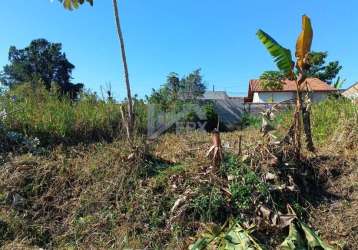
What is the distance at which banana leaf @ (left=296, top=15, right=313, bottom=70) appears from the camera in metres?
6.13


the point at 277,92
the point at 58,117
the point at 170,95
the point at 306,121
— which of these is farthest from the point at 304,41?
the point at 277,92

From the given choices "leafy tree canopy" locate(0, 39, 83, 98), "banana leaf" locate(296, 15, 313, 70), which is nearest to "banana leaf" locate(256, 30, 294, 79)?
"banana leaf" locate(296, 15, 313, 70)

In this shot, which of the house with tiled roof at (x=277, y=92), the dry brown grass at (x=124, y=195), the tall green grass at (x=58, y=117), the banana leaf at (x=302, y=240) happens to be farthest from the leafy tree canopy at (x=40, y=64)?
the banana leaf at (x=302, y=240)

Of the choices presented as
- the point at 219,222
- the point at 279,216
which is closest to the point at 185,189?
the point at 219,222

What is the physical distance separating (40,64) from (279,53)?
32.7 metres

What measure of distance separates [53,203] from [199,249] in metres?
2.41

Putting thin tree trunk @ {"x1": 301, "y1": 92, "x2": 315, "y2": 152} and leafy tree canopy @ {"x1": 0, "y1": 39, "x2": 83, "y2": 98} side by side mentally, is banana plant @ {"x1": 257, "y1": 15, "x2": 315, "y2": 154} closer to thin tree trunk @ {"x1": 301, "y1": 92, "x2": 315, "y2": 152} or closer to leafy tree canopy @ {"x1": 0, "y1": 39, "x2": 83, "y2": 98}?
thin tree trunk @ {"x1": 301, "y1": 92, "x2": 315, "y2": 152}

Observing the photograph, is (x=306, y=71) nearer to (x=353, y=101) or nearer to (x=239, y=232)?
(x=353, y=101)

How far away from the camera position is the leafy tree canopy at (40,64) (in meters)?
34.3

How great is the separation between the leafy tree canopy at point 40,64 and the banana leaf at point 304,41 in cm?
3018

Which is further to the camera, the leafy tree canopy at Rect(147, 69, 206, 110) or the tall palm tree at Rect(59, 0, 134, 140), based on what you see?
the leafy tree canopy at Rect(147, 69, 206, 110)

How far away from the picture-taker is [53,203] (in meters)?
5.32

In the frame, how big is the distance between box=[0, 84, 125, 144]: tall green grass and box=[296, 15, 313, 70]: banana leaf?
12.3 ft

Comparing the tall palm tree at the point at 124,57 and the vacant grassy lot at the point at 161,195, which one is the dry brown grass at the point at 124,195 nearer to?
the vacant grassy lot at the point at 161,195
